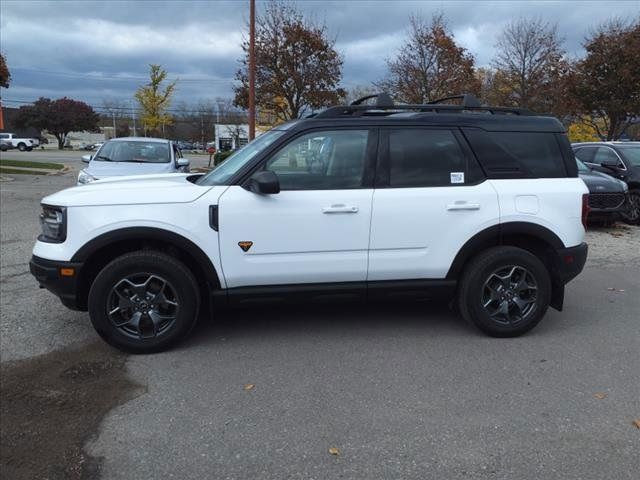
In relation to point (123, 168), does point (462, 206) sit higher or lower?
higher

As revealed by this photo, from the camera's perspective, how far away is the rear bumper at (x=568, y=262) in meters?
4.82

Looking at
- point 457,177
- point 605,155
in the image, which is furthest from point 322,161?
point 605,155

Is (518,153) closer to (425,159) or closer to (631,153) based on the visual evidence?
(425,159)

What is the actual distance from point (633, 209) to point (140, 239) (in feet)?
34.2

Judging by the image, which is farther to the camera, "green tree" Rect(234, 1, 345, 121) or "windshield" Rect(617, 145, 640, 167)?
"green tree" Rect(234, 1, 345, 121)

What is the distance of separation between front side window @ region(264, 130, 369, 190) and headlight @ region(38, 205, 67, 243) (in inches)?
61.4

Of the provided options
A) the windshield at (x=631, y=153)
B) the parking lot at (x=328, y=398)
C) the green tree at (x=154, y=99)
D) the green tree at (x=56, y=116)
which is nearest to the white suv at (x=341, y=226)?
the parking lot at (x=328, y=398)

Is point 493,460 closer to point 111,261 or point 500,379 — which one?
point 500,379

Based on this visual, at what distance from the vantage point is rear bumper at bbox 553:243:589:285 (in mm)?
4820

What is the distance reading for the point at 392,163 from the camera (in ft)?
15.1

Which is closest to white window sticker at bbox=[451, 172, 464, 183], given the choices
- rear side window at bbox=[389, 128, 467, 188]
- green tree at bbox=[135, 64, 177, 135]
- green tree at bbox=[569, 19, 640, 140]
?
rear side window at bbox=[389, 128, 467, 188]

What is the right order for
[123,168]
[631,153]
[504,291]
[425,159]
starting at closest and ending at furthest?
1. [425,159]
2. [504,291]
3. [123,168]
4. [631,153]

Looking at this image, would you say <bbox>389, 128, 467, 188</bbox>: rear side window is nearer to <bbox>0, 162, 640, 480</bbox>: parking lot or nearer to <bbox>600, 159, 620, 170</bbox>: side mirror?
<bbox>0, 162, 640, 480</bbox>: parking lot

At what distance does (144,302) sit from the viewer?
436 centimetres
